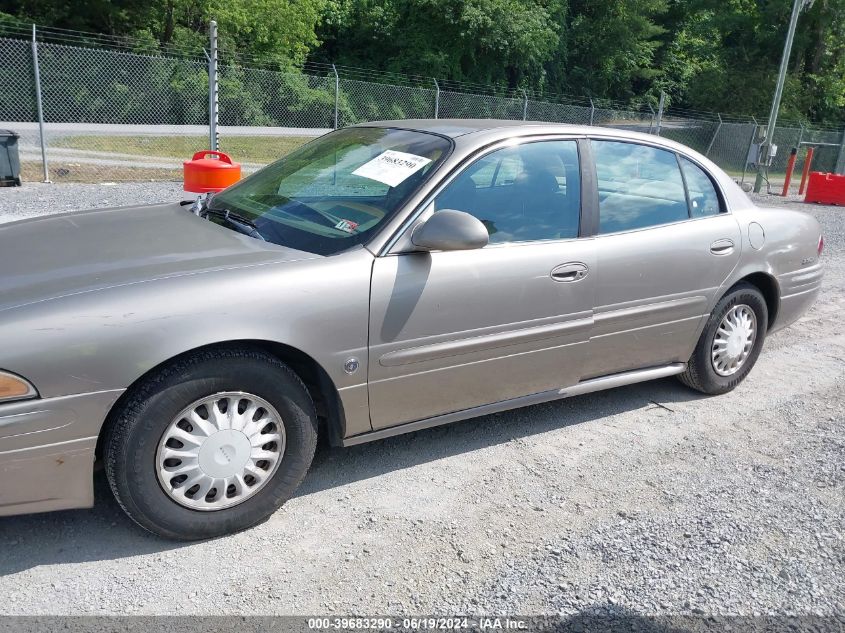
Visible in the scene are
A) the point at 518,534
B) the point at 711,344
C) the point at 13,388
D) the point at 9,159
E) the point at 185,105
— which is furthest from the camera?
the point at 185,105

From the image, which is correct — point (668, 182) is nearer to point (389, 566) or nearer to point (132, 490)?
point (389, 566)

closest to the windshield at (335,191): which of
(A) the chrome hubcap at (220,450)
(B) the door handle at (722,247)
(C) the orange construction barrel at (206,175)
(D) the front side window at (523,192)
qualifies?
(D) the front side window at (523,192)

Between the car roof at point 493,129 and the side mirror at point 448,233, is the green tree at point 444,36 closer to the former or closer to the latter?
the car roof at point 493,129

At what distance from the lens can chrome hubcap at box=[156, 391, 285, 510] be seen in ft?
9.05

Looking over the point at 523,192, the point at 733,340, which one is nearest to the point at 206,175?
the point at 523,192

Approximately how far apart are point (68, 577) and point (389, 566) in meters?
1.13

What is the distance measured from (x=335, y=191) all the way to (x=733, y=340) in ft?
8.56

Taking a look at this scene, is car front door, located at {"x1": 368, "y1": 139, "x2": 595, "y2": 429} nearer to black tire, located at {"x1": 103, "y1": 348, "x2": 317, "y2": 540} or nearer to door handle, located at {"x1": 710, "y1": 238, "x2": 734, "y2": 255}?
black tire, located at {"x1": 103, "y1": 348, "x2": 317, "y2": 540}

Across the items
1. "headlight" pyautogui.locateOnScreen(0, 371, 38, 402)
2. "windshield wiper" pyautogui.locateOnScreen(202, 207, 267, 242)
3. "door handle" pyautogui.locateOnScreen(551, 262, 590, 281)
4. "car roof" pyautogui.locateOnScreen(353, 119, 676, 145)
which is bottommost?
"headlight" pyautogui.locateOnScreen(0, 371, 38, 402)

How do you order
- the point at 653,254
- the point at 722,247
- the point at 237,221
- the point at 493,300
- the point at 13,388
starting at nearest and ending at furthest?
1. the point at 13,388
2. the point at 493,300
3. the point at 237,221
4. the point at 653,254
5. the point at 722,247

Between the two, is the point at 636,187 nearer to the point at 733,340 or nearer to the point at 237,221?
the point at 733,340

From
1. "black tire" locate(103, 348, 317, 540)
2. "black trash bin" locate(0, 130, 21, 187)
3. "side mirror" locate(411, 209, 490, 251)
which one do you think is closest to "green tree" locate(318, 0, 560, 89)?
"black trash bin" locate(0, 130, 21, 187)

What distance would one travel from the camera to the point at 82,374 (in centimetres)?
251

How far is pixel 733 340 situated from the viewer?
15.1ft
